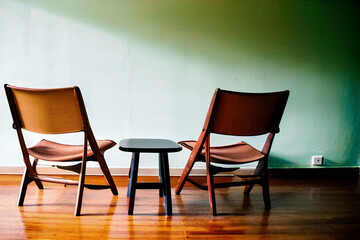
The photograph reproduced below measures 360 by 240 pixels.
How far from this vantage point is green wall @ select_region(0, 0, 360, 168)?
291 cm

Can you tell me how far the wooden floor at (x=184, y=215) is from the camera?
177 centimetres

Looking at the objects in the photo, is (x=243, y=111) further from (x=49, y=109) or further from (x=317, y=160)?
(x=317, y=160)

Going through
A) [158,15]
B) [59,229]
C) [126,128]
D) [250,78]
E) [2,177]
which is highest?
[158,15]

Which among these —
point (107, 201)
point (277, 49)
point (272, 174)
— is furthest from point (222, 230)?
point (277, 49)

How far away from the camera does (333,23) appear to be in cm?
317

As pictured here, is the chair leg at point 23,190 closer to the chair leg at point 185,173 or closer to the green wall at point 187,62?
the green wall at point 187,62

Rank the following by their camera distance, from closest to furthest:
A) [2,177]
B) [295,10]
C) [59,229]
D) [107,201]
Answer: [59,229]
[107,201]
[2,177]
[295,10]

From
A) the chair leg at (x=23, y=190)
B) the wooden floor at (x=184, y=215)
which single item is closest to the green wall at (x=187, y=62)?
the wooden floor at (x=184, y=215)

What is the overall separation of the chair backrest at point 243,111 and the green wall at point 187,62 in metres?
1.03

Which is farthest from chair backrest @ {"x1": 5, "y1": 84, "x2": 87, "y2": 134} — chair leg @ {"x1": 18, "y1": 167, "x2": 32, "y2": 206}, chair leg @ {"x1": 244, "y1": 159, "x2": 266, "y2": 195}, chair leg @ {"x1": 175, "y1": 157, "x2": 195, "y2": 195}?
chair leg @ {"x1": 244, "y1": 159, "x2": 266, "y2": 195}

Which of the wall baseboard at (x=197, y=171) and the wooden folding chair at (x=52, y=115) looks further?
the wall baseboard at (x=197, y=171)

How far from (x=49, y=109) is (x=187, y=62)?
5.18 feet

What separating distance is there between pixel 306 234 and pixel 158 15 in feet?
7.82

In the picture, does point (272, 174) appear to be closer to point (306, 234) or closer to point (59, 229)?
point (306, 234)
